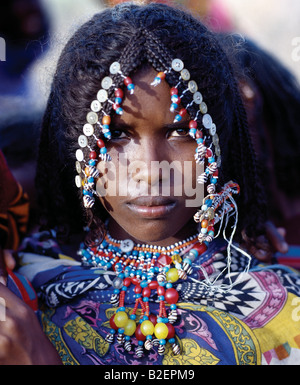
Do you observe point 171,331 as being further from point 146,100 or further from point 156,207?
point 146,100

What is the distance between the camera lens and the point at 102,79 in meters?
1.13

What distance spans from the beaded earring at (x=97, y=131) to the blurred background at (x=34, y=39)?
69 cm

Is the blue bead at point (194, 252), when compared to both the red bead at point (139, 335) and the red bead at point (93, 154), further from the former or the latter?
the red bead at point (93, 154)

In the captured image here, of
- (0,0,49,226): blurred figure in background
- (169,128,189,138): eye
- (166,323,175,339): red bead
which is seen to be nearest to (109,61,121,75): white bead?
(169,128,189,138): eye

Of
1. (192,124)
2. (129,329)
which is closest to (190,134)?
(192,124)

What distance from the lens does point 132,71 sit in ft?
3.55

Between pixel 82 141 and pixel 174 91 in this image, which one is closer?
pixel 174 91

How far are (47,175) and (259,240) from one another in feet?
2.78

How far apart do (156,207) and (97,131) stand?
0.27m

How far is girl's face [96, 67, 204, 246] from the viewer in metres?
1.08

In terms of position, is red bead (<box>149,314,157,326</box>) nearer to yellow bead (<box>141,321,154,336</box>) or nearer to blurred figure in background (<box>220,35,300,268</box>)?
yellow bead (<box>141,321,154,336</box>)

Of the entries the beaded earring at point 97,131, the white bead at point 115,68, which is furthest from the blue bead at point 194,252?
the white bead at point 115,68

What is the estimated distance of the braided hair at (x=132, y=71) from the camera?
1.11 meters

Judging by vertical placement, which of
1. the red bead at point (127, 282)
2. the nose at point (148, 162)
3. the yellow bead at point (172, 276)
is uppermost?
the nose at point (148, 162)
